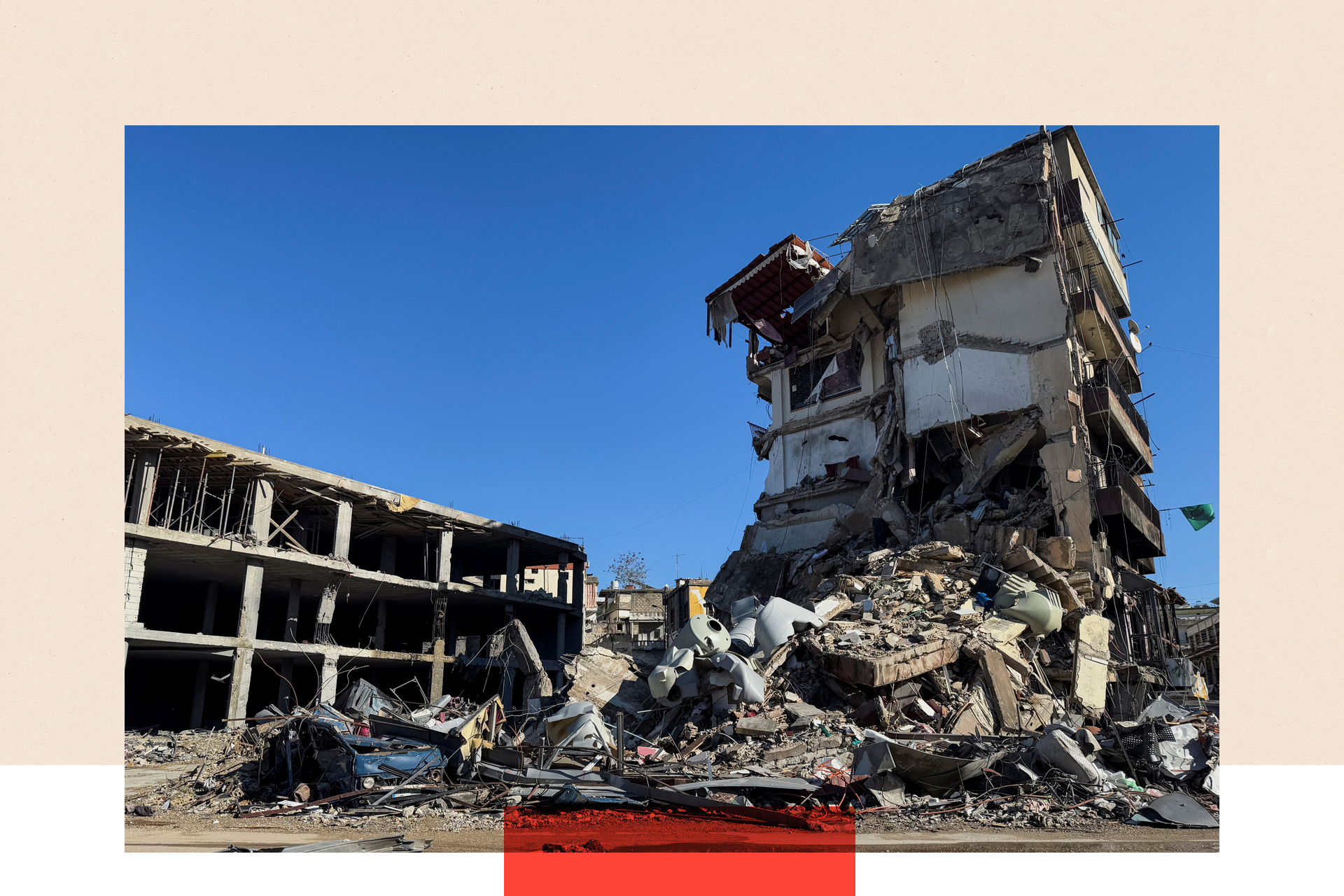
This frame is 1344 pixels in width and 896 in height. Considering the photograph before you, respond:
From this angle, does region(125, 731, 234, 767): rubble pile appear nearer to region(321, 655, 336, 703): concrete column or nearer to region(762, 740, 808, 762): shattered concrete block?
region(321, 655, 336, 703): concrete column

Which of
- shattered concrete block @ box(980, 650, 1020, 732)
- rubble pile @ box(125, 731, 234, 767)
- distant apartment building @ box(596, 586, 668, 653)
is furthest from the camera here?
distant apartment building @ box(596, 586, 668, 653)

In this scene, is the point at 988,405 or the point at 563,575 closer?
the point at 988,405

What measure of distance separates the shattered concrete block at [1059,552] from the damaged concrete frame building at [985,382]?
5 cm

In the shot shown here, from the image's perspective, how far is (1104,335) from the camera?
25.1 meters

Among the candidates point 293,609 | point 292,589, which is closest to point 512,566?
point 292,589

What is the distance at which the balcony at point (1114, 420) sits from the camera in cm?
2222

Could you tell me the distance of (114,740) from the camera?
552 cm

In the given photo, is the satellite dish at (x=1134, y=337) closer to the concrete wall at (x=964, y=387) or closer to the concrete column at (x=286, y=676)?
the concrete wall at (x=964, y=387)

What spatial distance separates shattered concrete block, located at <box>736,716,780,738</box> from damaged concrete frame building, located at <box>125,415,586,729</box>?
870 centimetres

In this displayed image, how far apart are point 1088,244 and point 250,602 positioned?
85.3ft

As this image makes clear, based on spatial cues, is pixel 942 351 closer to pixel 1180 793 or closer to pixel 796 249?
pixel 796 249

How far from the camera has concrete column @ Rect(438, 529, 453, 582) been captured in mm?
27078

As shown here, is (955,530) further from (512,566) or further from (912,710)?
(512,566)

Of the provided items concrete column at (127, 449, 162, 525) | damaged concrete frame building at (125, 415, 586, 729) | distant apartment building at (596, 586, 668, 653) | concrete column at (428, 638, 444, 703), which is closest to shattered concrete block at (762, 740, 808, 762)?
damaged concrete frame building at (125, 415, 586, 729)
